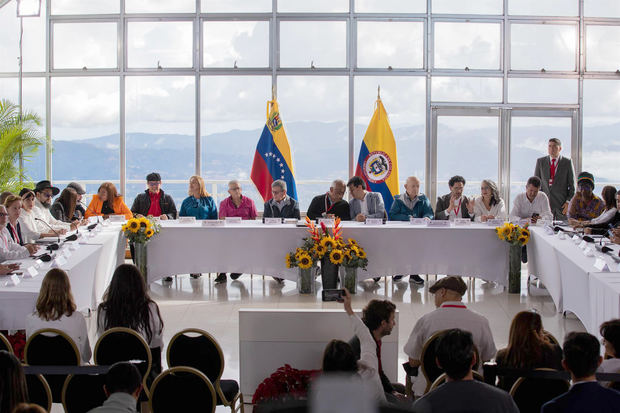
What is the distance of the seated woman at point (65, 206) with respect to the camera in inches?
286

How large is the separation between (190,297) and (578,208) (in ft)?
13.6

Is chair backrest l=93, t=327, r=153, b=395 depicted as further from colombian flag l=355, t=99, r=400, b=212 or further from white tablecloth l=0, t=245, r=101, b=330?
colombian flag l=355, t=99, r=400, b=212

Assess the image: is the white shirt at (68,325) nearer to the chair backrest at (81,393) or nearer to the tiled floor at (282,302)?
the chair backrest at (81,393)

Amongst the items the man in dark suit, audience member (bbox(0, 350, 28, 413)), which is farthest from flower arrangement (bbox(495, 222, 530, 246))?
audience member (bbox(0, 350, 28, 413))

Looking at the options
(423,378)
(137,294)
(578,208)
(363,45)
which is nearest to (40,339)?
(137,294)

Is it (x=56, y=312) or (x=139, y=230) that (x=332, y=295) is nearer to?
(x=56, y=312)

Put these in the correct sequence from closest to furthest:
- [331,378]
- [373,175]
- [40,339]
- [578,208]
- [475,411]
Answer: [331,378], [475,411], [40,339], [578,208], [373,175]

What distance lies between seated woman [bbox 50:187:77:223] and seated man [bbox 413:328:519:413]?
567cm

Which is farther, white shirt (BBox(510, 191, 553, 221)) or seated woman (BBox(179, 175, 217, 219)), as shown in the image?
seated woman (BBox(179, 175, 217, 219))

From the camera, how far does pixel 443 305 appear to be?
11.4 ft

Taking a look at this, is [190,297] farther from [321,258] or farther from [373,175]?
[373,175]

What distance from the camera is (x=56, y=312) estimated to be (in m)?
3.57

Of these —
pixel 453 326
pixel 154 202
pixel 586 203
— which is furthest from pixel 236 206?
pixel 453 326

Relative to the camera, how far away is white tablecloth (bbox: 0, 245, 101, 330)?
423 cm
